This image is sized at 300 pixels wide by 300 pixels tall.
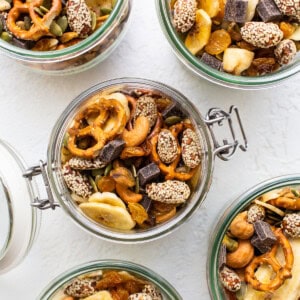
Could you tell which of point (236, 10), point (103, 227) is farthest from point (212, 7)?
point (103, 227)

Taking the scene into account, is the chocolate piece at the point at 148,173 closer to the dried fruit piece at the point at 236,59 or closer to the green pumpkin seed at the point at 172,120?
the green pumpkin seed at the point at 172,120

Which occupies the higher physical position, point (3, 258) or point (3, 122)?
point (3, 122)

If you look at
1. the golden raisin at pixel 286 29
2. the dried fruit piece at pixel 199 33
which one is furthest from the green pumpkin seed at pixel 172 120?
the golden raisin at pixel 286 29

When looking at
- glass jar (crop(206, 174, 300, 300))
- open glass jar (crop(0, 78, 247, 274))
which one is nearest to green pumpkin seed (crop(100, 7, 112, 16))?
open glass jar (crop(0, 78, 247, 274))

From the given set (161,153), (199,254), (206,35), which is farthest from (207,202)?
(206,35)

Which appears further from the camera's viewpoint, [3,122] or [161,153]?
[3,122]

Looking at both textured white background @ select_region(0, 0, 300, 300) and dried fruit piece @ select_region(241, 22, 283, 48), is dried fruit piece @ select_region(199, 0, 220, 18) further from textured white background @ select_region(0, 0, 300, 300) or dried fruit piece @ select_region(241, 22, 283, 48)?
textured white background @ select_region(0, 0, 300, 300)

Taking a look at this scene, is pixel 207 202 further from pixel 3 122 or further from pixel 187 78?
pixel 3 122

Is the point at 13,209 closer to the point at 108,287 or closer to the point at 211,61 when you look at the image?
the point at 108,287
